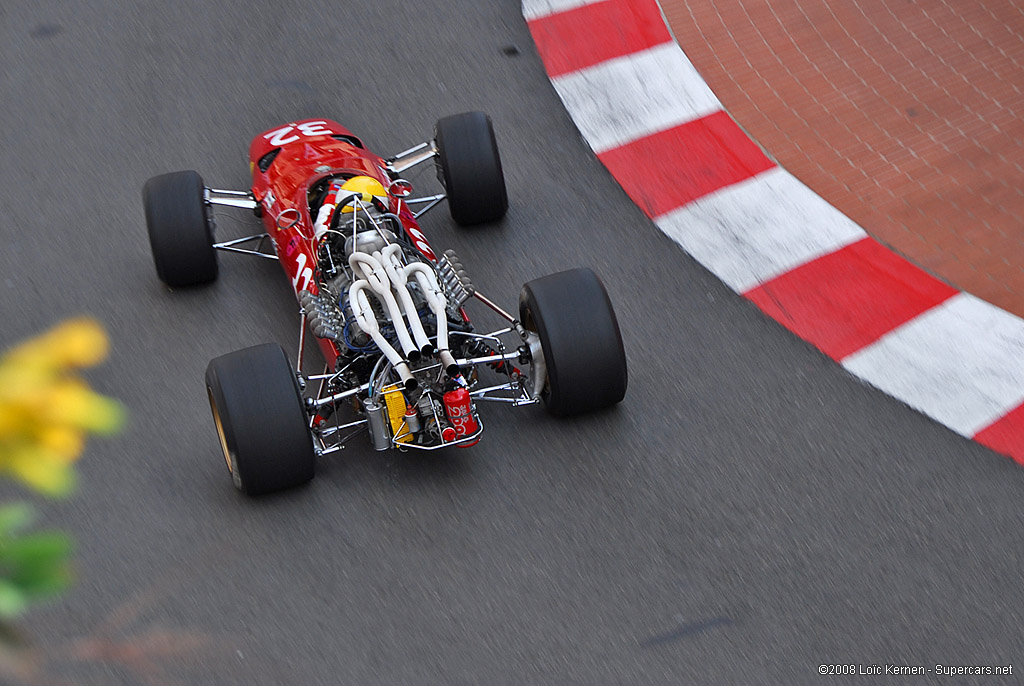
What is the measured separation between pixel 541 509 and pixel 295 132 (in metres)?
2.60

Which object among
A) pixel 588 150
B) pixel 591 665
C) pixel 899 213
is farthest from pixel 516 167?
pixel 591 665

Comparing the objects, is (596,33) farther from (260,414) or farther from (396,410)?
(260,414)

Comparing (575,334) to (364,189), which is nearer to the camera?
(575,334)

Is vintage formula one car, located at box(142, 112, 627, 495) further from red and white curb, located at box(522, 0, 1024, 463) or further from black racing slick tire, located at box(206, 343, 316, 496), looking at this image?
red and white curb, located at box(522, 0, 1024, 463)

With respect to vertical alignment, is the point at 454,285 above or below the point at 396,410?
above

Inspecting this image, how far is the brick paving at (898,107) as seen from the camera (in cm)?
583

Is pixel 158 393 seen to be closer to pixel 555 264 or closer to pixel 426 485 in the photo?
pixel 426 485

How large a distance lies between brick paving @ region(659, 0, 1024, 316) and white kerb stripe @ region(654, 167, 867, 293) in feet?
0.54

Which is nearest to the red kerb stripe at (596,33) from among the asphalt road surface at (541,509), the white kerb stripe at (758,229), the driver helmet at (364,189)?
the asphalt road surface at (541,509)

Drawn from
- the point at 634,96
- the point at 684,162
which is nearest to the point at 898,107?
the point at 684,162

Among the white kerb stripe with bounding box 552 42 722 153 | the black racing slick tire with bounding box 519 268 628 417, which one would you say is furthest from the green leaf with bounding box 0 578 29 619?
the white kerb stripe with bounding box 552 42 722 153

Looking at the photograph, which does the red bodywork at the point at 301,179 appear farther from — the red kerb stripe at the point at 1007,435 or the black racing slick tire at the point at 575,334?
the red kerb stripe at the point at 1007,435

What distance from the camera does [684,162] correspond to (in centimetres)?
625

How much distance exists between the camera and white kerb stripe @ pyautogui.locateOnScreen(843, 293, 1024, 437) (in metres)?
4.88
